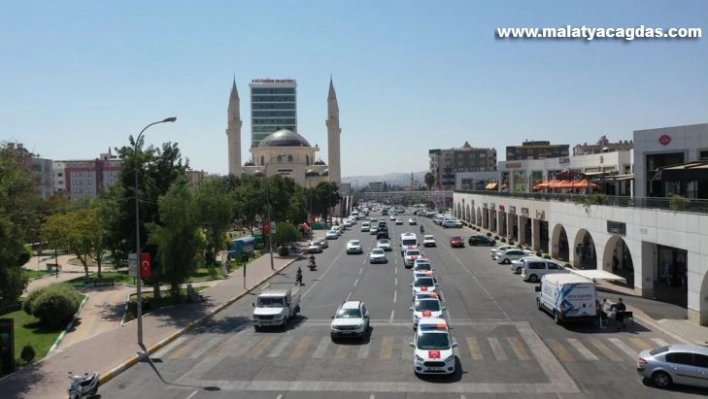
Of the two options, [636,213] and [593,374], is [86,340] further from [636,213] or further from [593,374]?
[636,213]

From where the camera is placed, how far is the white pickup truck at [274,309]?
1099 inches

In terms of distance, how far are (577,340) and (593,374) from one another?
4888mm

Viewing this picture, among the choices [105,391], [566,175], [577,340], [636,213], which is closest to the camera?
[105,391]

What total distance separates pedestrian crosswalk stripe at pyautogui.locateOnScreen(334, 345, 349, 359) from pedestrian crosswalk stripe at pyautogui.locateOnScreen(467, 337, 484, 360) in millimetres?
4512

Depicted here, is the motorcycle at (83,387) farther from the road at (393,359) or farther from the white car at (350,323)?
the white car at (350,323)

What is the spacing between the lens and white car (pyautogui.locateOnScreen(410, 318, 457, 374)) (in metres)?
19.6

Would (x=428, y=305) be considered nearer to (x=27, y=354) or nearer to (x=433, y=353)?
(x=433, y=353)

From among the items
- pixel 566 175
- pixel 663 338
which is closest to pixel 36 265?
pixel 566 175

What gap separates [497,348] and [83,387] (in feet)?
45.7

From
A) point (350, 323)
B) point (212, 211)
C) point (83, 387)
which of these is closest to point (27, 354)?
point (83, 387)

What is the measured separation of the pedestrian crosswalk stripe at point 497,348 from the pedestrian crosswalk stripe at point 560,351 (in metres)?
1.81

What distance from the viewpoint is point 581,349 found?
23.1 m

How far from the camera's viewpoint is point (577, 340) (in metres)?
24.5

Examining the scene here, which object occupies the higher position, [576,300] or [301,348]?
[576,300]
